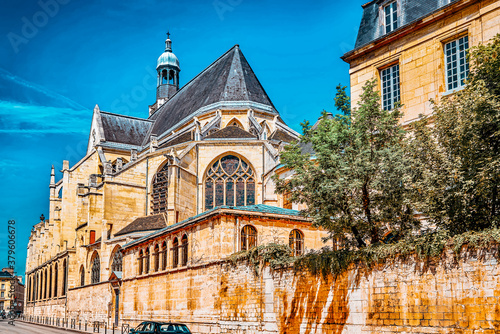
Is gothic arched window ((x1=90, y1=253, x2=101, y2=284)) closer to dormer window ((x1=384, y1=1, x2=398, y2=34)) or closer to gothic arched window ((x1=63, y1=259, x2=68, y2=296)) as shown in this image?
gothic arched window ((x1=63, y1=259, x2=68, y2=296))

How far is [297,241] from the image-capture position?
21.2 meters

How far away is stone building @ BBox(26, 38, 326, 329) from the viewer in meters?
20.3

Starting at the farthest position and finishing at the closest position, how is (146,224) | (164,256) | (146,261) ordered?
(146,224) < (146,261) < (164,256)

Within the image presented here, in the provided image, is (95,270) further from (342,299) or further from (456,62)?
(456,62)

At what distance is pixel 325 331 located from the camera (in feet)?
46.4

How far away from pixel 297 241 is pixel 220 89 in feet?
83.7

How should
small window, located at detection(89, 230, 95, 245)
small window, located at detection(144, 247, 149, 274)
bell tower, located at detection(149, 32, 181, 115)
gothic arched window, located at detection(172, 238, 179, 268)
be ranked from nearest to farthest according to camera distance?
gothic arched window, located at detection(172, 238, 179, 268) < small window, located at detection(144, 247, 149, 274) < small window, located at detection(89, 230, 95, 245) < bell tower, located at detection(149, 32, 181, 115)

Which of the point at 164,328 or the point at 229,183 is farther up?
the point at 229,183

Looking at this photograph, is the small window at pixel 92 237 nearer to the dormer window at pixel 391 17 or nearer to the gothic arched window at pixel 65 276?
the gothic arched window at pixel 65 276

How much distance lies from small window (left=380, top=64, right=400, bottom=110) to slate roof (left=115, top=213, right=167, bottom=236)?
20028 mm

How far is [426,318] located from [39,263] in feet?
196

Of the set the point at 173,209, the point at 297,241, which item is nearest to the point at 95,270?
the point at 173,209

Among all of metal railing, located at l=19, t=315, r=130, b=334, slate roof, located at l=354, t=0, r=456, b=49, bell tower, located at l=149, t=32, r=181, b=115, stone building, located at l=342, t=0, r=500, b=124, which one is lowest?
metal railing, located at l=19, t=315, r=130, b=334

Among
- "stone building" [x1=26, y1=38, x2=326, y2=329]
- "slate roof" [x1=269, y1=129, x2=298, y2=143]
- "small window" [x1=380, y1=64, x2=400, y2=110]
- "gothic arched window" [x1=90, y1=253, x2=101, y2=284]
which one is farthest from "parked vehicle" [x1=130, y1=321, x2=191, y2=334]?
"gothic arched window" [x1=90, y1=253, x2=101, y2=284]
